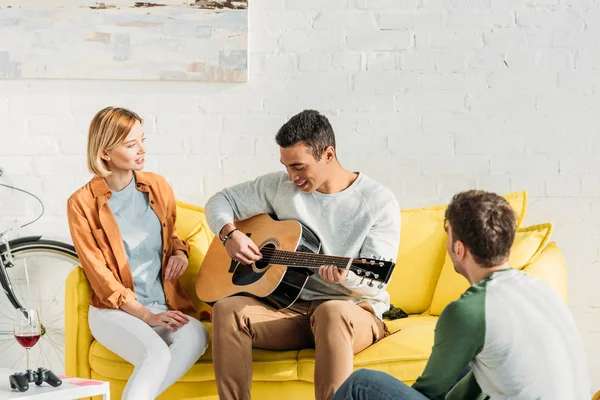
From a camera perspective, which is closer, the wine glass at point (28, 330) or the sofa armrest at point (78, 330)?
the wine glass at point (28, 330)

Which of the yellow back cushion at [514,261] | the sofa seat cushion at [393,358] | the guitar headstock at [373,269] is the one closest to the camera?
the guitar headstock at [373,269]

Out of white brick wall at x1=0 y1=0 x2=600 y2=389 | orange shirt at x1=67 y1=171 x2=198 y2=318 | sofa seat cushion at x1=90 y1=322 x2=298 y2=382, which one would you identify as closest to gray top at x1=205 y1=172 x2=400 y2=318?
sofa seat cushion at x1=90 y1=322 x2=298 y2=382

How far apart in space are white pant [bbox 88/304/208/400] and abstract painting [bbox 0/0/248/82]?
1.20 m

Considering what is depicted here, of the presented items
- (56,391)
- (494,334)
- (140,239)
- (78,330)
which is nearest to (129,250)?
(140,239)

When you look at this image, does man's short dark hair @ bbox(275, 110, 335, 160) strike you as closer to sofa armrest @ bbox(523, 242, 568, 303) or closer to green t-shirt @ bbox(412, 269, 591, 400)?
sofa armrest @ bbox(523, 242, 568, 303)

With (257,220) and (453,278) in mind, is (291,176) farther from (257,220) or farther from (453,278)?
(453,278)

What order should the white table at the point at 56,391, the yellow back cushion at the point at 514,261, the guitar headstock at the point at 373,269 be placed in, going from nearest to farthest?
the white table at the point at 56,391
the guitar headstock at the point at 373,269
the yellow back cushion at the point at 514,261

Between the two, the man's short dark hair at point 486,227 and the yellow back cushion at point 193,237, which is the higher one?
the man's short dark hair at point 486,227

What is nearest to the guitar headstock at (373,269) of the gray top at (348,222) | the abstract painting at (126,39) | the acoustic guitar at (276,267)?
the acoustic guitar at (276,267)

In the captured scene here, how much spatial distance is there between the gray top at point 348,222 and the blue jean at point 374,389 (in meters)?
0.95

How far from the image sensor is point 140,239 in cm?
296

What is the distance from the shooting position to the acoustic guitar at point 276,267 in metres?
2.54

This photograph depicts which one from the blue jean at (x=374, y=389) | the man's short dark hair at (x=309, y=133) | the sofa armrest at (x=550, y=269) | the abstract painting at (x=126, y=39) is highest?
the abstract painting at (x=126, y=39)

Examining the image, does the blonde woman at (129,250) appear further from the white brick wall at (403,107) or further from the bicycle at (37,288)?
the bicycle at (37,288)
